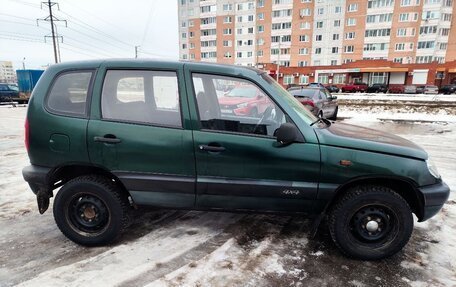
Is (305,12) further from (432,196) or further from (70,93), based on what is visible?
(70,93)

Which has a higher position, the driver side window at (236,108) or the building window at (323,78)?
the building window at (323,78)

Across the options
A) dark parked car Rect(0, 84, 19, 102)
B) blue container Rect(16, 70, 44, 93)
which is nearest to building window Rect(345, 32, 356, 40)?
blue container Rect(16, 70, 44, 93)

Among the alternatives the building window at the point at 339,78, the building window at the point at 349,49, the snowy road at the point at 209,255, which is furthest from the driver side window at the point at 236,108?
the building window at the point at 349,49

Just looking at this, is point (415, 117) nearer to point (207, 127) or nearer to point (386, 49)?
point (207, 127)

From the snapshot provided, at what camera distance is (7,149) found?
8.02m

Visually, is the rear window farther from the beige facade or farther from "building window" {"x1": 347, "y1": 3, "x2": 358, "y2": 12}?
the beige facade

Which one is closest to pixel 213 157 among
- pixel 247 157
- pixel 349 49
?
pixel 247 157

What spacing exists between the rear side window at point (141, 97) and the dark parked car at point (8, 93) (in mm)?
25494

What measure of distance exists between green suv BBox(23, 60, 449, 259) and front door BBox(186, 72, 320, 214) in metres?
0.01

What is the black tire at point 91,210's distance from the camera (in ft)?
10.6

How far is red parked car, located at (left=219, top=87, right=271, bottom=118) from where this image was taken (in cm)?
311

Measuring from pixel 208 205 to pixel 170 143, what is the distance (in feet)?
2.53

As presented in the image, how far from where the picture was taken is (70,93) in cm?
330

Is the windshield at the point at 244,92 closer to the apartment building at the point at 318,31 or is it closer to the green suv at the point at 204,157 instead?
the green suv at the point at 204,157
